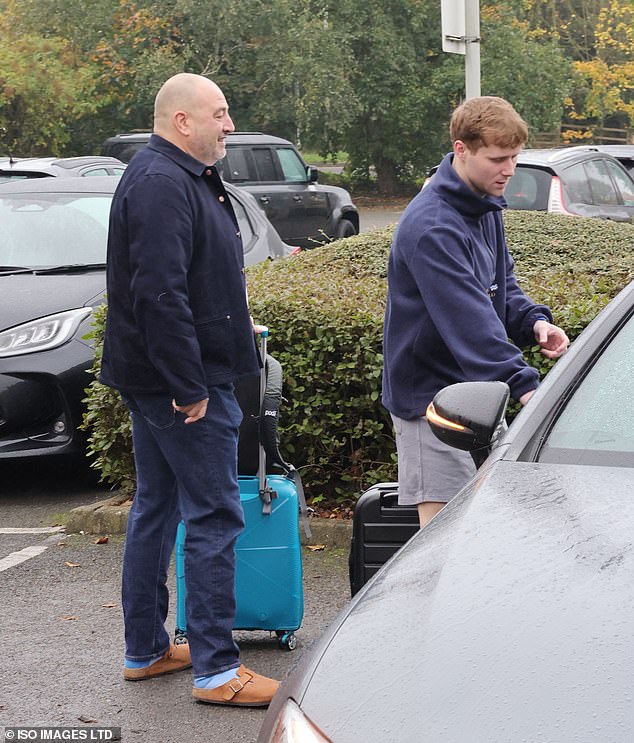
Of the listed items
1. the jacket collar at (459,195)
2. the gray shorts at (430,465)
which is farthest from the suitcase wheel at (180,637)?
the jacket collar at (459,195)

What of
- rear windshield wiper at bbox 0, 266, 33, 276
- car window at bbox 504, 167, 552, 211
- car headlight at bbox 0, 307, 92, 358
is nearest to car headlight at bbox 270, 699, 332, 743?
car headlight at bbox 0, 307, 92, 358

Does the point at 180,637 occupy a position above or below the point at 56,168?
below

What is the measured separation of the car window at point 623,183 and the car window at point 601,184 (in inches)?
3.1

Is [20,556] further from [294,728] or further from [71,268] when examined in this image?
[294,728]

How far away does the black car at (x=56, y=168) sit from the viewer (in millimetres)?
11734

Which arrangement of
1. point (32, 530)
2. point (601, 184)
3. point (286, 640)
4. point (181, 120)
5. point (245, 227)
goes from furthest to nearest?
point (601, 184), point (245, 227), point (32, 530), point (286, 640), point (181, 120)

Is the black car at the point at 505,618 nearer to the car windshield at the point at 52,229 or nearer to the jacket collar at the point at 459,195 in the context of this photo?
the jacket collar at the point at 459,195

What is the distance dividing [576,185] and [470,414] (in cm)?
983

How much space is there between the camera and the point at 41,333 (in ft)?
21.7

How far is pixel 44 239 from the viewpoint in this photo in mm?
7637

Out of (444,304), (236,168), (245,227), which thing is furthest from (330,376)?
(236,168)

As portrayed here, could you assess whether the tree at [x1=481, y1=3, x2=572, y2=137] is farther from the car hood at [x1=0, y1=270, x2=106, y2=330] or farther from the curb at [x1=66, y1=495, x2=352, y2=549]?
the curb at [x1=66, y1=495, x2=352, y2=549]

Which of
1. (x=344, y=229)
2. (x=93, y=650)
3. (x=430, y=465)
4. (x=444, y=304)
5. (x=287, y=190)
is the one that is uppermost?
(x=444, y=304)

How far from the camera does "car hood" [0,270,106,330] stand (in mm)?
6695
